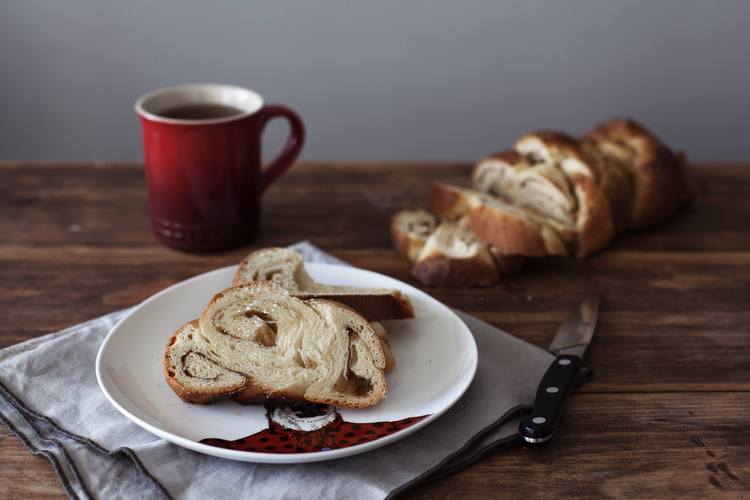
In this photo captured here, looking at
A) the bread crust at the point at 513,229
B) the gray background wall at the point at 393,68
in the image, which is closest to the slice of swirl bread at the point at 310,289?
the bread crust at the point at 513,229

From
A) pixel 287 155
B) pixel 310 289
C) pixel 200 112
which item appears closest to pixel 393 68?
pixel 287 155

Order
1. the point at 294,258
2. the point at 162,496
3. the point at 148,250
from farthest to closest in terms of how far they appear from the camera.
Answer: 1. the point at 148,250
2. the point at 294,258
3. the point at 162,496

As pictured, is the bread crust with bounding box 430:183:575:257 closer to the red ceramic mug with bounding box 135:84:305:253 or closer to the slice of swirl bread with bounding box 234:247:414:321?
the slice of swirl bread with bounding box 234:247:414:321

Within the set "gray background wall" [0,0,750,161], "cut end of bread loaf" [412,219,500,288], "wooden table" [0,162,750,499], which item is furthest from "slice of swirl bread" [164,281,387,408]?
"gray background wall" [0,0,750,161]

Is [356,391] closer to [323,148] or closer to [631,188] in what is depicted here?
[631,188]

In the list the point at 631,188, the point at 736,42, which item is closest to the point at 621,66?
the point at 736,42

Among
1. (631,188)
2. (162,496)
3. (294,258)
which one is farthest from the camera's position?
(631,188)
